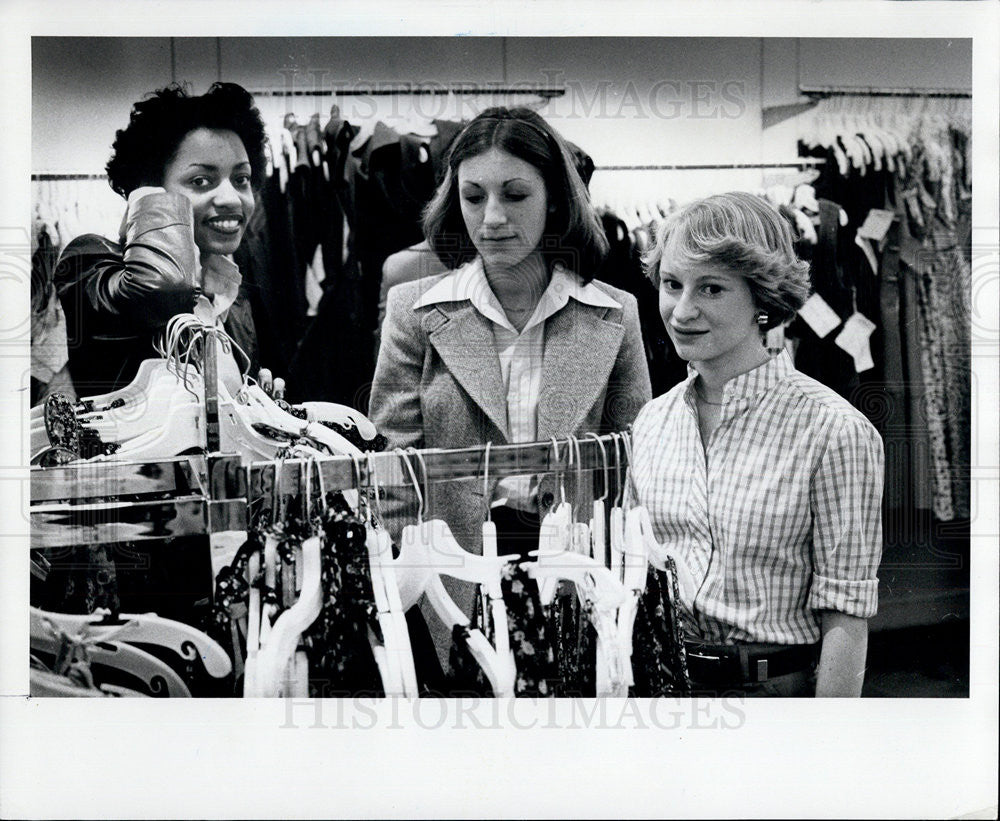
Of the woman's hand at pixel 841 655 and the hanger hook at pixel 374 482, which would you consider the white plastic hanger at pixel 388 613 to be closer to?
the hanger hook at pixel 374 482

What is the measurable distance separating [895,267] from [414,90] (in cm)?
154

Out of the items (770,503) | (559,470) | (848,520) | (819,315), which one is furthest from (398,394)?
(848,520)

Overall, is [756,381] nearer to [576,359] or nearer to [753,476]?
[753,476]

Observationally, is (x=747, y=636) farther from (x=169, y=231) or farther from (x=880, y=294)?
(x=169, y=231)

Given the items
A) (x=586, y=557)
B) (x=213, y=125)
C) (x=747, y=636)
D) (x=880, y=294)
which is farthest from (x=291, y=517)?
(x=880, y=294)

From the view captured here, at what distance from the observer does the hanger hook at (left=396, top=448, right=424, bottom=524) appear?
309 cm

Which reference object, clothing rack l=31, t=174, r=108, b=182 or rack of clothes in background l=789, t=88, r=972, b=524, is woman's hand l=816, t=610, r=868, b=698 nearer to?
rack of clothes in background l=789, t=88, r=972, b=524

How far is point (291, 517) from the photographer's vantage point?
10.1ft

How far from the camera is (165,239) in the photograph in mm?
3105

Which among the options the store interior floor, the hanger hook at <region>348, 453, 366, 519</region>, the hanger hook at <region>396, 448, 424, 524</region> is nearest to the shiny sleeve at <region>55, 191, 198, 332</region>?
the hanger hook at <region>348, 453, 366, 519</region>

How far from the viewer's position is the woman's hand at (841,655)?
3092 mm

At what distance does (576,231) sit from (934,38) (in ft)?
4.01

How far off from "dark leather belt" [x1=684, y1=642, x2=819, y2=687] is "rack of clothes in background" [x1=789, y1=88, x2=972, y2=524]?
0.46 m

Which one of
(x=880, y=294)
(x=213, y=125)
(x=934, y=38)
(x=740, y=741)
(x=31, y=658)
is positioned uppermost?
(x=934, y=38)
